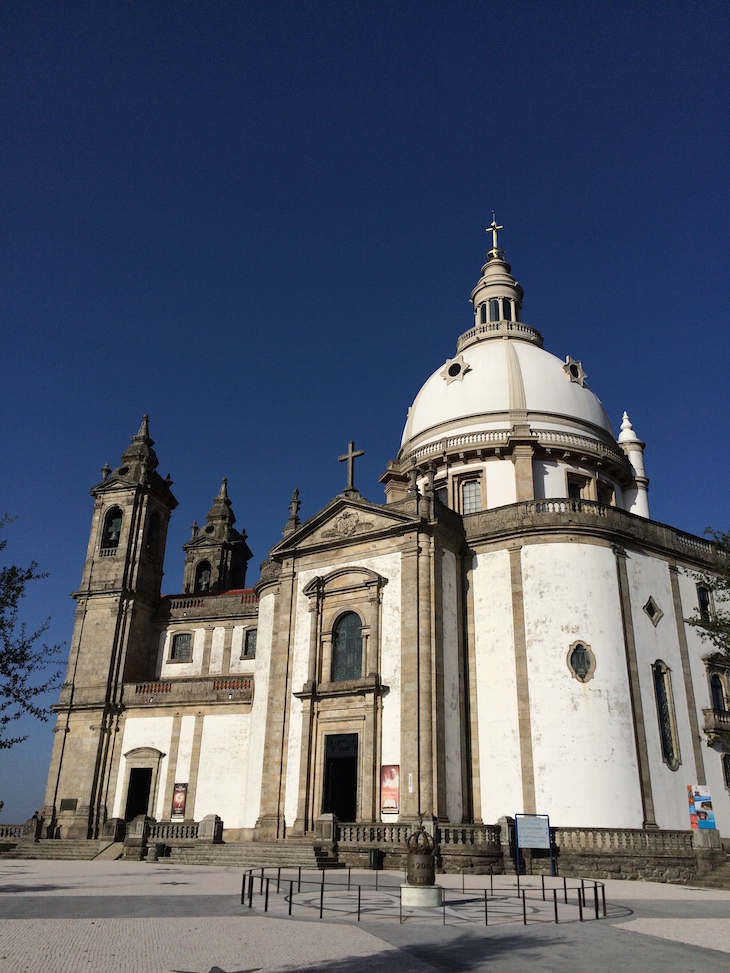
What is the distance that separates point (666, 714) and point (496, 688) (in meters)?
6.38

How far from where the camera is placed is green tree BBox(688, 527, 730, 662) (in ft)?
91.7

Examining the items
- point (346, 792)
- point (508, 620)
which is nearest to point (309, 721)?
point (346, 792)

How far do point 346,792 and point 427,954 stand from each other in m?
19.6

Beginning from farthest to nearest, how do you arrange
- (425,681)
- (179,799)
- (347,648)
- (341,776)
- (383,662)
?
(179,799)
(347,648)
(341,776)
(383,662)
(425,681)

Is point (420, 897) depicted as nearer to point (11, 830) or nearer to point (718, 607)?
point (718, 607)

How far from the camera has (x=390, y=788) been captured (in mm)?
28094

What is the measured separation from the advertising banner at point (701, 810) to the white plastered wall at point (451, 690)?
7.66 meters

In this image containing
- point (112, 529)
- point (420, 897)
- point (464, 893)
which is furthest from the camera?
point (112, 529)

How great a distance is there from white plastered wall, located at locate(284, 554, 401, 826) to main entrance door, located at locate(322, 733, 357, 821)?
1214 mm

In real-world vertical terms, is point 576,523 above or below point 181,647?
above

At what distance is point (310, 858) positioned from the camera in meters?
25.3

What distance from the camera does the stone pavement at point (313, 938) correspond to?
34.7 feet

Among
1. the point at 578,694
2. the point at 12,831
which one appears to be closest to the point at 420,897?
the point at 578,694

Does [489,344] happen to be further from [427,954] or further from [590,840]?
[427,954]
